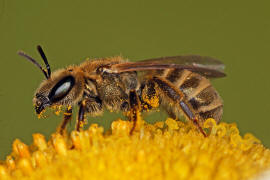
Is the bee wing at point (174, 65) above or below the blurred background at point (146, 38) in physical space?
below

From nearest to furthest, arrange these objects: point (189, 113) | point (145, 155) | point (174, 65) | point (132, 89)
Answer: point (145, 155)
point (174, 65)
point (189, 113)
point (132, 89)

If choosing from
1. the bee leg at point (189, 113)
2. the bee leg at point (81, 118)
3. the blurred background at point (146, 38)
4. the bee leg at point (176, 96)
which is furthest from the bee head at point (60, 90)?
the blurred background at point (146, 38)

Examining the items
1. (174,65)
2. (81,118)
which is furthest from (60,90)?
(174,65)

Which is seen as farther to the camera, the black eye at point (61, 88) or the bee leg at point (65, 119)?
the bee leg at point (65, 119)

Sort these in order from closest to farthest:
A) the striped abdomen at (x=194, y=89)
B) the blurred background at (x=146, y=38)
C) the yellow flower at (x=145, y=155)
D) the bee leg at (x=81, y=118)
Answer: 1. the yellow flower at (x=145, y=155)
2. the bee leg at (x=81, y=118)
3. the striped abdomen at (x=194, y=89)
4. the blurred background at (x=146, y=38)

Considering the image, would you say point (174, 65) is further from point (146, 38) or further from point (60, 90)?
point (146, 38)

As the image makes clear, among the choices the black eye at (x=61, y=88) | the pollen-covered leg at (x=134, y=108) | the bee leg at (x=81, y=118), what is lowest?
the pollen-covered leg at (x=134, y=108)

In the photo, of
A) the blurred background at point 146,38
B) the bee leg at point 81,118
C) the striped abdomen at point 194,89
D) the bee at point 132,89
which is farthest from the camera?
the blurred background at point 146,38

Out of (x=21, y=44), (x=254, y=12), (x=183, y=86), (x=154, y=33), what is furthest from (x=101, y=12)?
(x=183, y=86)

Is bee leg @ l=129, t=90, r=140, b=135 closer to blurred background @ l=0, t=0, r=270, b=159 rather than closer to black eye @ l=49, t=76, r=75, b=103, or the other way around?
black eye @ l=49, t=76, r=75, b=103

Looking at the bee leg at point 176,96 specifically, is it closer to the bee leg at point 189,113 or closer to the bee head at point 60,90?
the bee leg at point 189,113
